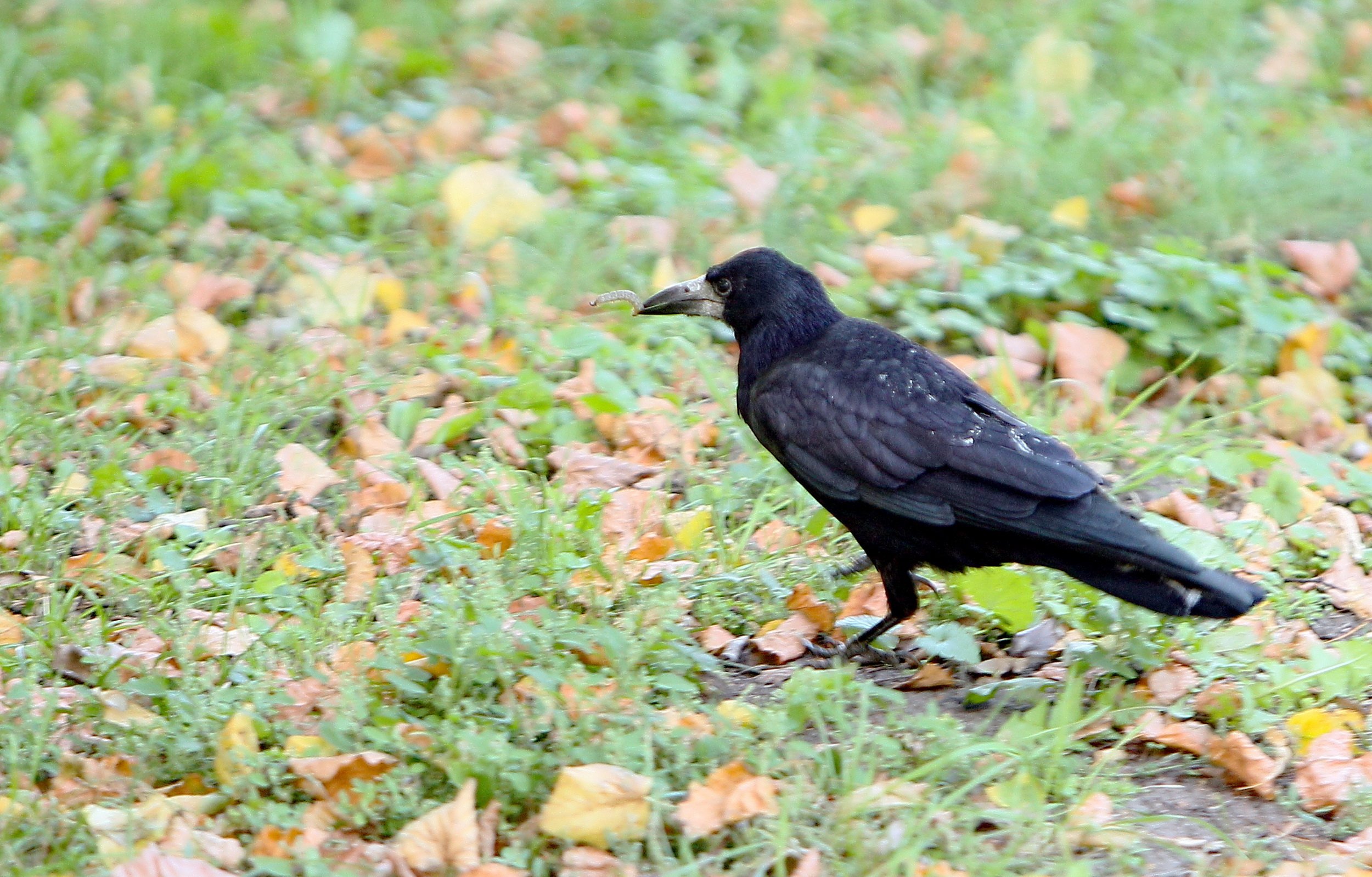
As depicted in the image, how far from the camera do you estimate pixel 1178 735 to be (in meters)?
2.89

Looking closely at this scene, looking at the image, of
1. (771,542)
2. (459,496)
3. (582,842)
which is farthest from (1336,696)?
(459,496)

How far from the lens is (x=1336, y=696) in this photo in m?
3.04

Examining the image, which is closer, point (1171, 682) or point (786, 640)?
point (1171, 682)

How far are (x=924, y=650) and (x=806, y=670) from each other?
0.56 meters

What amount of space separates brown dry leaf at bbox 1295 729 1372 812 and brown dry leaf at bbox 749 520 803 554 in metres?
1.39

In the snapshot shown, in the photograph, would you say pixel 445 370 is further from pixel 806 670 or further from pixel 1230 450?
pixel 1230 450

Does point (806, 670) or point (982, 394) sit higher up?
point (982, 394)

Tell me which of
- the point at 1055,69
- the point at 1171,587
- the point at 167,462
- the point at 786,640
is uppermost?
the point at 1055,69

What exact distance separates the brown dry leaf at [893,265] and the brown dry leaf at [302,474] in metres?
2.07

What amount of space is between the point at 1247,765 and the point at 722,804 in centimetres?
106

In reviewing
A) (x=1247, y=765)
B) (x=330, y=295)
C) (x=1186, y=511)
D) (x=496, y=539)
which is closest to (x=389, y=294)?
(x=330, y=295)

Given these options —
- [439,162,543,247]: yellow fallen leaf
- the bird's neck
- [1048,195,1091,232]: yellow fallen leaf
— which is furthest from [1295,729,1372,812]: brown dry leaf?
[439,162,543,247]: yellow fallen leaf

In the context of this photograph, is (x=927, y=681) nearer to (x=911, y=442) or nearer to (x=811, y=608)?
(x=811, y=608)

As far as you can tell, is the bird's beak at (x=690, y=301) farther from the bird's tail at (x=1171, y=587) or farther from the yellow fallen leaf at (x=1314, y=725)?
the yellow fallen leaf at (x=1314, y=725)
